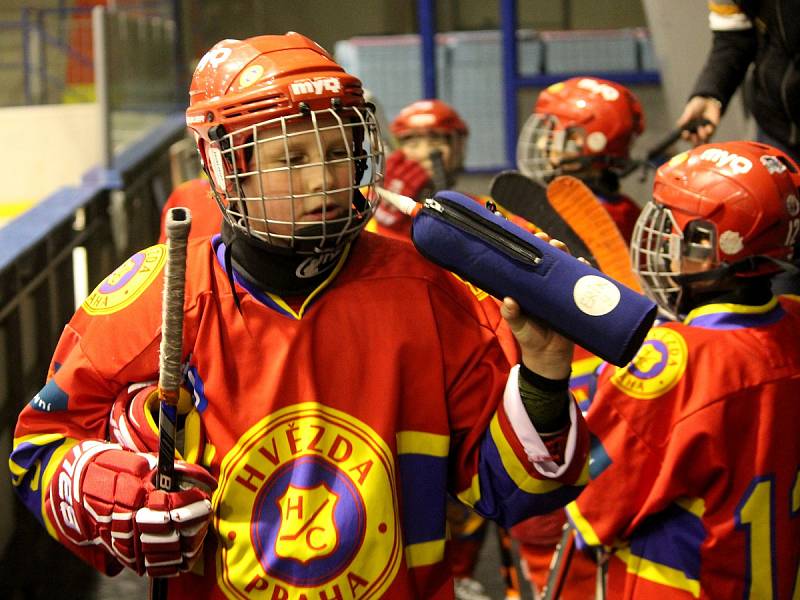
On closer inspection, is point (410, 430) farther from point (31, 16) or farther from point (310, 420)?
point (31, 16)

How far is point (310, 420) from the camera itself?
5.60 feet

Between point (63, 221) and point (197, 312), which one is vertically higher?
point (197, 312)

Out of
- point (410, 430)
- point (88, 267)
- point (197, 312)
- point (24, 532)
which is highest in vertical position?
point (197, 312)

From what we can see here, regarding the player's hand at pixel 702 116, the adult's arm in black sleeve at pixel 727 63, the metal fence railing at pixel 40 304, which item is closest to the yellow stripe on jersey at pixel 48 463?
the metal fence railing at pixel 40 304

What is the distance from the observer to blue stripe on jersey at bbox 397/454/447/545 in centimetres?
176

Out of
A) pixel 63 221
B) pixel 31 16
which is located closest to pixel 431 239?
pixel 63 221

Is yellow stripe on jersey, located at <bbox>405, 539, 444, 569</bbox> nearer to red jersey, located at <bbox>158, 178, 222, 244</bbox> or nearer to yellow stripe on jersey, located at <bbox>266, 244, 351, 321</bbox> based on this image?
yellow stripe on jersey, located at <bbox>266, 244, 351, 321</bbox>

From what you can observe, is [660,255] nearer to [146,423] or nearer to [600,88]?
[146,423]

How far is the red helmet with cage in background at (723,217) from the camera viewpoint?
2.36m

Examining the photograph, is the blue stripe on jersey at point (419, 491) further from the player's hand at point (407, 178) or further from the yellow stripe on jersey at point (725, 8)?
the player's hand at point (407, 178)

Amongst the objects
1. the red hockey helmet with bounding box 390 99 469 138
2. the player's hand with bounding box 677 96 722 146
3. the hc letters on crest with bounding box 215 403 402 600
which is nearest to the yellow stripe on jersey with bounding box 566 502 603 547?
the hc letters on crest with bounding box 215 403 402 600

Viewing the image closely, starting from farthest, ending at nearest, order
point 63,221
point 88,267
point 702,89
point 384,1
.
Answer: point 384,1, point 88,267, point 63,221, point 702,89

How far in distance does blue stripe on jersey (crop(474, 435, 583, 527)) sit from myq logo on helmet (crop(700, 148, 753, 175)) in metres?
0.89

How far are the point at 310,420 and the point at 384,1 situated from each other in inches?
463
